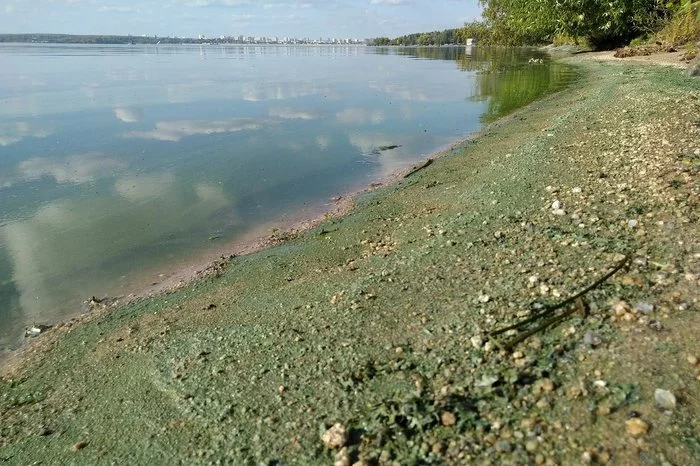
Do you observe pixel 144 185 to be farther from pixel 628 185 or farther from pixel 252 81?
pixel 252 81

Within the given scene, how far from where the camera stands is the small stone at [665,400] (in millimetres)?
3691

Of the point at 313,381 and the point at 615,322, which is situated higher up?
the point at 615,322

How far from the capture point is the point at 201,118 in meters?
25.1

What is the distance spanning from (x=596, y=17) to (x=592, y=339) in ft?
162

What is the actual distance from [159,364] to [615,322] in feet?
15.9

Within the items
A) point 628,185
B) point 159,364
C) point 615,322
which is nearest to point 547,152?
point 628,185

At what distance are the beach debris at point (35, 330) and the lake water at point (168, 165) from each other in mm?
143

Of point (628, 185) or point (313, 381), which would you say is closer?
point (313, 381)

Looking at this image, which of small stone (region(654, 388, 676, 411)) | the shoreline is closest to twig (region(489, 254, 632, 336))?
small stone (region(654, 388, 676, 411))

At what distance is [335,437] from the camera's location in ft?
13.2

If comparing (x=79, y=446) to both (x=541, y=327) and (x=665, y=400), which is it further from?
(x=665, y=400)

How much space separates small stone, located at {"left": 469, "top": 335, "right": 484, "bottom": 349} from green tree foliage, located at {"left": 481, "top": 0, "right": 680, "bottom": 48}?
40179 millimetres

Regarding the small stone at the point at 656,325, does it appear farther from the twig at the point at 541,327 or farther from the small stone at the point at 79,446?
the small stone at the point at 79,446

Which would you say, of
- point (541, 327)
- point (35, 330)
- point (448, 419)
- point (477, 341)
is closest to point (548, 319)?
point (541, 327)
